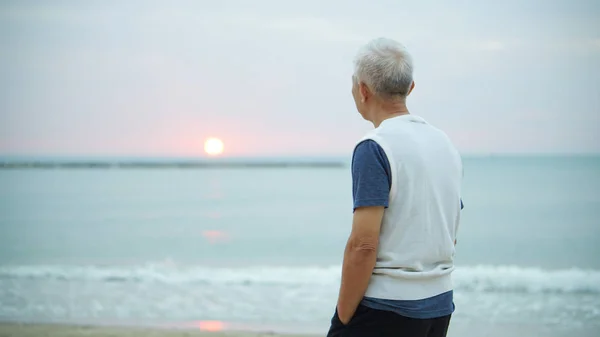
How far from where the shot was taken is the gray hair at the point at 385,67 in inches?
59.2

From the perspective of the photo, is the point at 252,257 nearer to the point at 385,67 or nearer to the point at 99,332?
the point at 99,332

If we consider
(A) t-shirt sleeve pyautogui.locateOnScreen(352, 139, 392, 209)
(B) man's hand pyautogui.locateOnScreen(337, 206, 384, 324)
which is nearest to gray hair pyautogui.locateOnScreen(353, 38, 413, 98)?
(A) t-shirt sleeve pyautogui.locateOnScreen(352, 139, 392, 209)

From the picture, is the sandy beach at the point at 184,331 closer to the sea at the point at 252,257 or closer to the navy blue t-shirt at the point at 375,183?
the sea at the point at 252,257

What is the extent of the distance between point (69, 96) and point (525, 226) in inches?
686

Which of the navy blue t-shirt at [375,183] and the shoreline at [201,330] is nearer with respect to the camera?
the navy blue t-shirt at [375,183]

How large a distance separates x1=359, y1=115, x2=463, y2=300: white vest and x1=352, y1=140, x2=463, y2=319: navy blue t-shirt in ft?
0.05

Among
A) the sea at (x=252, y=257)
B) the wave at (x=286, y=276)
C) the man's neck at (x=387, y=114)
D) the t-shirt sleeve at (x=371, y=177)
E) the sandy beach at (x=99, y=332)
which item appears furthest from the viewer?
the wave at (x=286, y=276)

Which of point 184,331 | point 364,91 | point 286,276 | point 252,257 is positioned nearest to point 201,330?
point 184,331

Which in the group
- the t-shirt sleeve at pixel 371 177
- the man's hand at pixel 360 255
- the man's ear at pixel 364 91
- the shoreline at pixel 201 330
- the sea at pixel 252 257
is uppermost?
the man's ear at pixel 364 91

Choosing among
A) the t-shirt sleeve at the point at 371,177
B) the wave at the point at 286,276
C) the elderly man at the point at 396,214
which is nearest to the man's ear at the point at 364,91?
the elderly man at the point at 396,214

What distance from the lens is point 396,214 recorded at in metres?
1.46

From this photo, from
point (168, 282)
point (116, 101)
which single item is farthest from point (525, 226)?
point (116, 101)

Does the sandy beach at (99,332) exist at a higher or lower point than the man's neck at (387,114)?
lower

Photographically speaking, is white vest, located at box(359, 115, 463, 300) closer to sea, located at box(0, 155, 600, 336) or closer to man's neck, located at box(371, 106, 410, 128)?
man's neck, located at box(371, 106, 410, 128)
